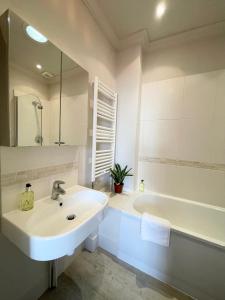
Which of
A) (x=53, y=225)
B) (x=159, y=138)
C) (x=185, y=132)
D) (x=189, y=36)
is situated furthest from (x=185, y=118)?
(x=53, y=225)

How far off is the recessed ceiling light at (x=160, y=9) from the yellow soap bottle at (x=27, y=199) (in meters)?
1.98

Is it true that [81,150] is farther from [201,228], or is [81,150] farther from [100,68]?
[201,228]

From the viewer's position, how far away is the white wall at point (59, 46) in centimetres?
93

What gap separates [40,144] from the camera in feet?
3.43

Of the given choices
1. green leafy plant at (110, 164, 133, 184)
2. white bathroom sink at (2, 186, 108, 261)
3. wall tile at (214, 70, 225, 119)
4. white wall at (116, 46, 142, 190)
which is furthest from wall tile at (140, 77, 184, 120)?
white bathroom sink at (2, 186, 108, 261)

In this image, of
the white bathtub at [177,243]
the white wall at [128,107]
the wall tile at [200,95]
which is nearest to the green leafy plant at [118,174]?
the white wall at [128,107]

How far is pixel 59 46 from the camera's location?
3.89 ft

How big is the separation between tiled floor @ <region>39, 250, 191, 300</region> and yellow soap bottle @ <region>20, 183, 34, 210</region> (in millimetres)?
866

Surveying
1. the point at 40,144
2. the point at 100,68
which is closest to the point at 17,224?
the point at 40,144

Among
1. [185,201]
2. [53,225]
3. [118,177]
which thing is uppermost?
[118,177]

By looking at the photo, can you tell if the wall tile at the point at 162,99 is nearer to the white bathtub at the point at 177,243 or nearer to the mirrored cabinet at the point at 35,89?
the mirrored cabinet at the point at 35,89

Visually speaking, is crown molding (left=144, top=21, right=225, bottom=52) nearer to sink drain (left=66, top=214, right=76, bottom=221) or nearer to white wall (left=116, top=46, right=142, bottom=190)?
white wall (left=116, top=46, right=142, bottom=190)

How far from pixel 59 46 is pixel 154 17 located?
1112 mm

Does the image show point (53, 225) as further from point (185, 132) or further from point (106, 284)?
point (185, 132)
